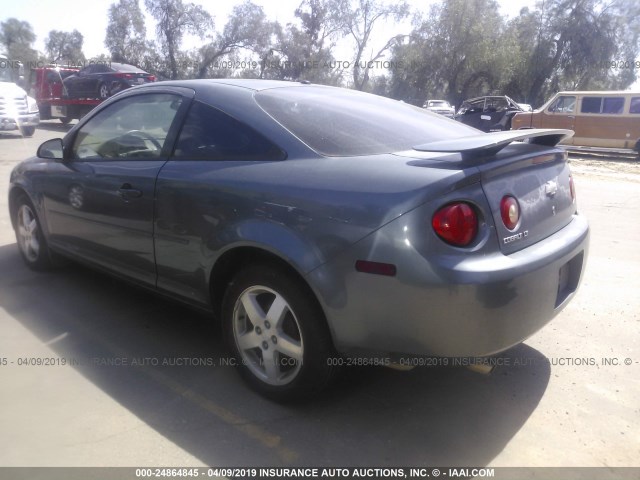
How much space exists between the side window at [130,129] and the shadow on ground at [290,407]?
3.72 ft

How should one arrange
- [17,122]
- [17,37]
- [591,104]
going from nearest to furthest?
1. [17,122]
2. [591,104]
3. [17,37]

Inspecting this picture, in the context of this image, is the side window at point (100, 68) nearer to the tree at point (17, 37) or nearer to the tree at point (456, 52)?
the tree at point (456, 52)

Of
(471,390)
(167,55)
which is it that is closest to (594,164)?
(471,390)

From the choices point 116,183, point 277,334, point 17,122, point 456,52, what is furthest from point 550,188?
point 456,52

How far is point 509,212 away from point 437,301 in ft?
1.81

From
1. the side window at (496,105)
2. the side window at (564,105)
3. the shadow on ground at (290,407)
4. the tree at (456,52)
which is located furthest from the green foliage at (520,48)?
the shadow on ground at (290,407)

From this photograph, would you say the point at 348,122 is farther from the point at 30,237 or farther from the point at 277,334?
the point at 30,237

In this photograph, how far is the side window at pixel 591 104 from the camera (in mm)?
15375

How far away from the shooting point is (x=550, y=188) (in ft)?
8.95

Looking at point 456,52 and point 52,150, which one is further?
point 456,52

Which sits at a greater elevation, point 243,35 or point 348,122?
point 243,35

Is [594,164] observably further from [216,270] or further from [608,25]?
[608,25]

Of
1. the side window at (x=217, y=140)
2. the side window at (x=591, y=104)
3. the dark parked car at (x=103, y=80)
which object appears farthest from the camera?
the dark parked car at (x=103, y=80)

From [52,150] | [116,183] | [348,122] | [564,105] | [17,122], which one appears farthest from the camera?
[564,105]
